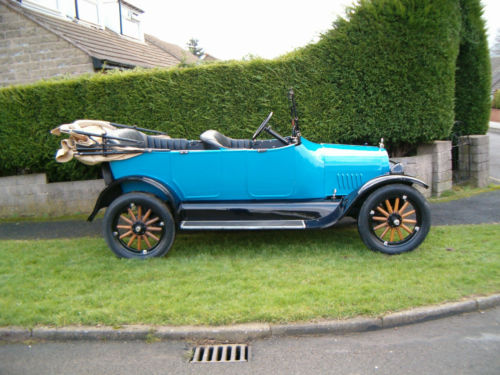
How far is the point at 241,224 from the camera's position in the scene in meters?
4.97

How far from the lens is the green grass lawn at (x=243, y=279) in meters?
3.63

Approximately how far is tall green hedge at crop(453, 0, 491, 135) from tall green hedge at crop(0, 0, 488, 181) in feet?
3.61

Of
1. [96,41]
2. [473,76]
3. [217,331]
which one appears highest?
[96,41]

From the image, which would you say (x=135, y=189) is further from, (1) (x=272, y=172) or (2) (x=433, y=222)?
(2) (x=433, y=222)

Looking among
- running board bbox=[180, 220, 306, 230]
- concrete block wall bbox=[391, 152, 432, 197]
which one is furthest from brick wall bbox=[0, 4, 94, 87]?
concrete block wall bbox=[391, 152, 432, 197]

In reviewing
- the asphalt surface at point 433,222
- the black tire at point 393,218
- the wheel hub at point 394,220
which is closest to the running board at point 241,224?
the black tire at point 393,218

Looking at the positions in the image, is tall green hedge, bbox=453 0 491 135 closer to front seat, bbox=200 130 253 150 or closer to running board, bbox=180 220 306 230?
front seat, bbox=200 130 253 150

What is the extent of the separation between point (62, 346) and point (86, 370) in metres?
0.48

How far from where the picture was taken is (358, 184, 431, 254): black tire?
192 inches

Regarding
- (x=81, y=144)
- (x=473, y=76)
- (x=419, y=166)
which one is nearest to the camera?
(x=81, y=144)

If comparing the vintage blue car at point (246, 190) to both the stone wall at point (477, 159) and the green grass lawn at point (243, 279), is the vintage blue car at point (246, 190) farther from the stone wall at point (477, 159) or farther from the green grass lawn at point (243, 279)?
the stone wall at point (477, 159)

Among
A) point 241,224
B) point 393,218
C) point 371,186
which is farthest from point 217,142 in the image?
point 393,218

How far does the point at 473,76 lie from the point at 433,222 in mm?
4465

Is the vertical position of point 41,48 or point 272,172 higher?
point 41,48
